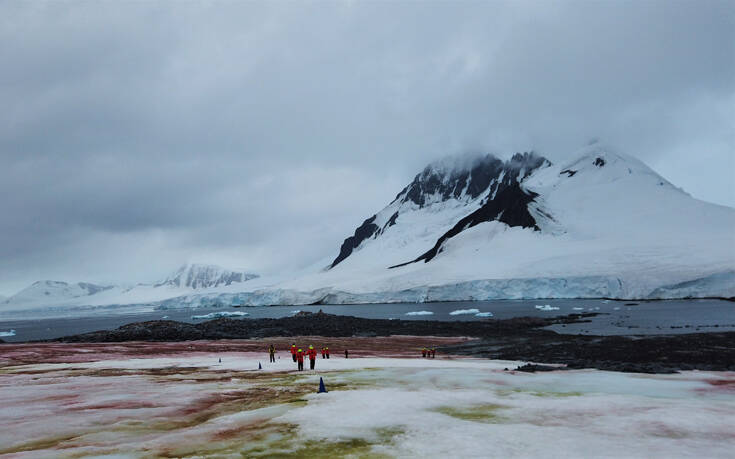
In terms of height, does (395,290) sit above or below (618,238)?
below

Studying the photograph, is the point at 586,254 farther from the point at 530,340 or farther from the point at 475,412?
the point at 475,412

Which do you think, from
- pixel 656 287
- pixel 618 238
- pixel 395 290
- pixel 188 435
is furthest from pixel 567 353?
pixel 618 238

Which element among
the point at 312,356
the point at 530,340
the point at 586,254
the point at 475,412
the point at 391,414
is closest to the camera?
the point at 391,414

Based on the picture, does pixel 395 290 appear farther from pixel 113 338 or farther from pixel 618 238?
pixel 113 338

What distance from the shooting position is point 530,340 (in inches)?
1786

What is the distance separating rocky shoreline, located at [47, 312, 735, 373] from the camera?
28141mm

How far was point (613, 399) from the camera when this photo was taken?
50.3 ft

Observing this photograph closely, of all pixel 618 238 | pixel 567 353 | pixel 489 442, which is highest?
pixel 618 238

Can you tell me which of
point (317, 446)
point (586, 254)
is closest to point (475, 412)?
point (317, 446)

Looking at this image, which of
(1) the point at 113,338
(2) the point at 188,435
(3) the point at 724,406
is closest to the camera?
(2) the point at 188,435

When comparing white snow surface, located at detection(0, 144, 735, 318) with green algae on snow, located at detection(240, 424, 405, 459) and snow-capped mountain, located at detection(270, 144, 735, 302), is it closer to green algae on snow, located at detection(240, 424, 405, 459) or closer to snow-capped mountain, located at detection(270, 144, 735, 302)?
snow-capped mountain, located at detection(270, 144, 735, 302)

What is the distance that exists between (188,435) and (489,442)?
685 centimetres

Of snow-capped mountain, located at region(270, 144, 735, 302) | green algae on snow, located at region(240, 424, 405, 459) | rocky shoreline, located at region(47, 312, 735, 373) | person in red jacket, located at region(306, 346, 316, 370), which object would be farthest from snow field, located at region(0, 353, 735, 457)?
snow-capped mountain, located at region(270, 144, 735, 302)

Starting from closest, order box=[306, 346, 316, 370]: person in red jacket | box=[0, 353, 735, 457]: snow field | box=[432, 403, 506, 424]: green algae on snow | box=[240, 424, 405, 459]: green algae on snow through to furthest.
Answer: box=[240, 424, 405, 459]: green algae on snow → box=[0, 353, 735, 457]: snow field → box=[432, 403, 506, 424]: green algae on snow → box=[306, 346, 316, 370]: person in red jacket
